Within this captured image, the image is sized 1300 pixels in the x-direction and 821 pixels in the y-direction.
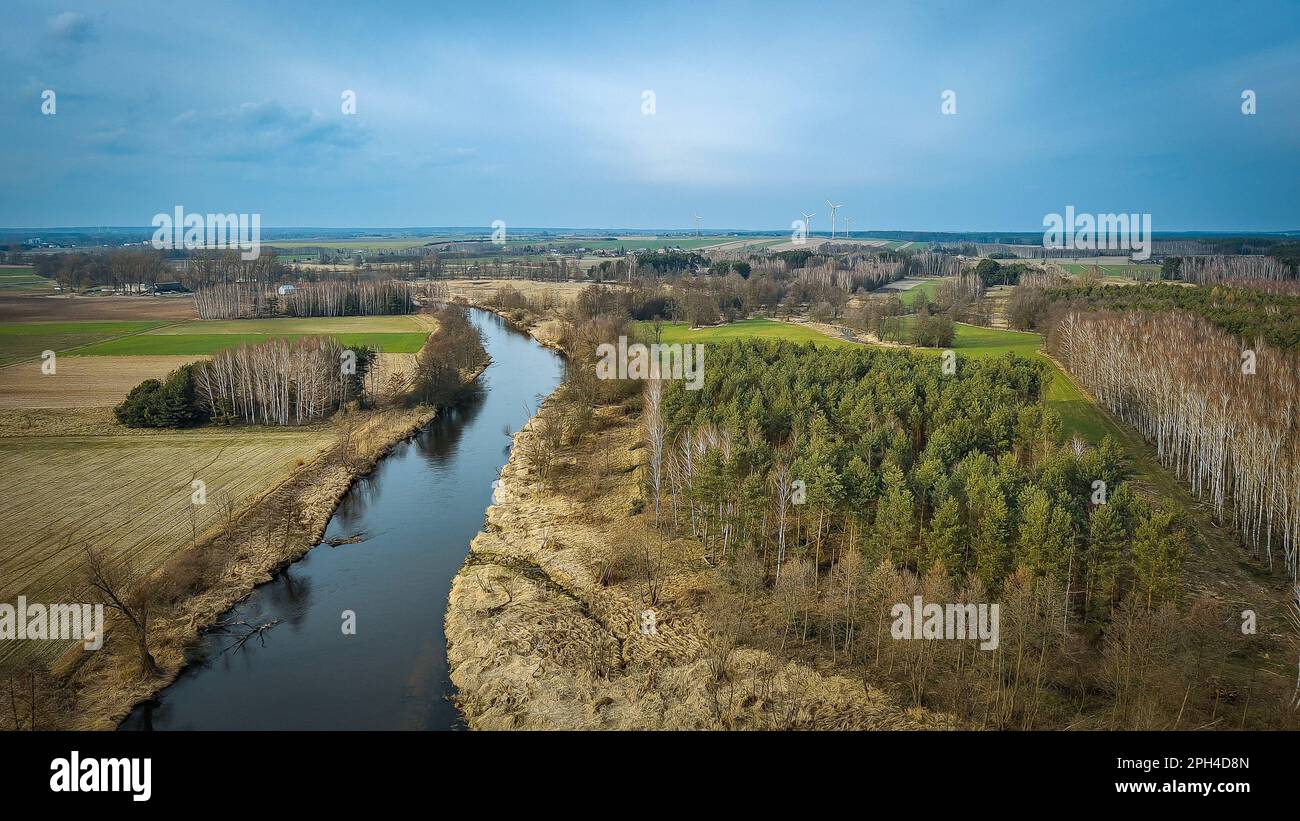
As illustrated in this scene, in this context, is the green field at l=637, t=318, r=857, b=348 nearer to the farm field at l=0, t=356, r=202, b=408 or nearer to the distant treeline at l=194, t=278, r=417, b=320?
the distant treeline at l=194, t=278, r=417, b=320

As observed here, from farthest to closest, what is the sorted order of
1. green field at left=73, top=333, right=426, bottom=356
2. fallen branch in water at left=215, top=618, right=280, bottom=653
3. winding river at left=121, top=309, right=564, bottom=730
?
1. green field at left=73, top=333, right=426, bottom=356
2. fallen branch in water at left=215, top=618, right=280, bottom=653
3. winding river at left=121, top=309, right=564, bottom=730

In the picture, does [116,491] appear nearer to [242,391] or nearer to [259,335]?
[242,391]

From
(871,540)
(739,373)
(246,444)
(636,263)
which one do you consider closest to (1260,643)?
(871,540)

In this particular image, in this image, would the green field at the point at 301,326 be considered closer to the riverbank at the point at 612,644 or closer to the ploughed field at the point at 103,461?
the ploughed field at the point at 103,461

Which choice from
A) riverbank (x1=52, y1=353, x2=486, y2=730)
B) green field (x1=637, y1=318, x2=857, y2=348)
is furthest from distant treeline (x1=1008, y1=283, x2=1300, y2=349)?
riverbank (x1=52, y1=353, x2=486, y2=730)

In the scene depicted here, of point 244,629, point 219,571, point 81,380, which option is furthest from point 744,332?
point 244,629

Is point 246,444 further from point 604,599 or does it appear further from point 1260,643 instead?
point 1260,643
